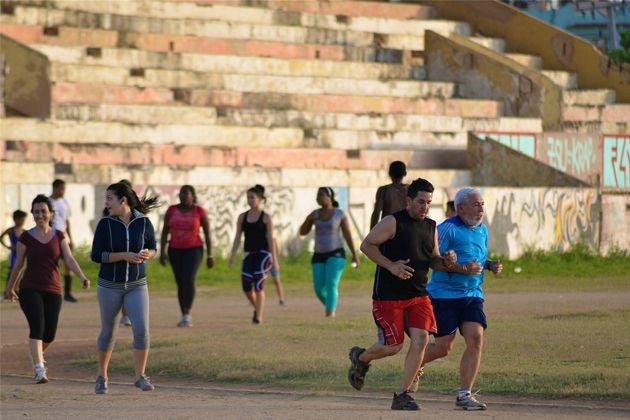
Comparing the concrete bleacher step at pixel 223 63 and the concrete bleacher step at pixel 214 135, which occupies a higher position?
the concrete bleacher step at pixel 223 63

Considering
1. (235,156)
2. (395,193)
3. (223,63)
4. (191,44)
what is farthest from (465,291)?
(191,44)

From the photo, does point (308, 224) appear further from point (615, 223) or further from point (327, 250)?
point (615, 223)

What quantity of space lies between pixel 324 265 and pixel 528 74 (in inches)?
734

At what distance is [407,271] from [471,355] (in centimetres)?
77

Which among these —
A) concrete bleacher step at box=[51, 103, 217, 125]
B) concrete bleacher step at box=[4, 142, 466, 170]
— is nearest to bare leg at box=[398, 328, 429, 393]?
concrete bleacher step at box=[4, 142, 466, 170]

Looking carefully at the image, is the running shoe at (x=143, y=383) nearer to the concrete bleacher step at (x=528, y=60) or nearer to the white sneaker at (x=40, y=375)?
the white sneaker at (x=40, y=375)

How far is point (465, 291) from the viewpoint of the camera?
1160cm

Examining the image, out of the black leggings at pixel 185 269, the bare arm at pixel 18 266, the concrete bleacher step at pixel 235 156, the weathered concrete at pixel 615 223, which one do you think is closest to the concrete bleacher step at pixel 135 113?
the concrete bleacher step at pixel 235 156

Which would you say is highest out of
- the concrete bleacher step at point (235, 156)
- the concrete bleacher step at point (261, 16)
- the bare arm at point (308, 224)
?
the concrete bleacher step at point (261, 16)

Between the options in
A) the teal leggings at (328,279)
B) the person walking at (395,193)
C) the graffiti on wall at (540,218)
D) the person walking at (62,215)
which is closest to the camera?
the person walking at (395,193)

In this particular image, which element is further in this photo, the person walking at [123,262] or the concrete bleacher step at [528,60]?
the concrete bleacher step at [528,60]

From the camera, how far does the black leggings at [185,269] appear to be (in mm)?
19453

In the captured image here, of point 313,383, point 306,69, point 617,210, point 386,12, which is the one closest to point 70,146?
point 306,69

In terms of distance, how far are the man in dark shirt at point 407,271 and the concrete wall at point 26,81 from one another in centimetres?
2048
